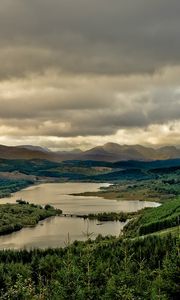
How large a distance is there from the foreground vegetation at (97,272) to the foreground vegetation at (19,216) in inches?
2311

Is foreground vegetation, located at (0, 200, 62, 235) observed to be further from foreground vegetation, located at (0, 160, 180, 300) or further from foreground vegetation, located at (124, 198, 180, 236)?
foreground vegetation, located at (124, 198, 180, 236)

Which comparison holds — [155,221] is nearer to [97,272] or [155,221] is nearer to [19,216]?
[19,216]

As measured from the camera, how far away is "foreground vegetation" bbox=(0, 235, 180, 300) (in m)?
42.6

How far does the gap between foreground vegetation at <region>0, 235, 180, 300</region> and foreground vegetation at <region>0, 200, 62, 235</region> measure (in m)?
58.7

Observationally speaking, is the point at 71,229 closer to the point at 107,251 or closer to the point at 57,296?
the point at 107,251

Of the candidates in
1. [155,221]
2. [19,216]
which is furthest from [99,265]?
[19,216]

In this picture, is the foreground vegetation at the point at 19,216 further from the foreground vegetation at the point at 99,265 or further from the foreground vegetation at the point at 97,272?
the foreground vegetation at the point at 97,272

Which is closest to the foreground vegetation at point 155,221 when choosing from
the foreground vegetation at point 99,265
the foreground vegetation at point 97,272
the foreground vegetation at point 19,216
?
the foreground vegetation at point 99,265

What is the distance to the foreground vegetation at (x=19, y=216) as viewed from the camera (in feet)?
503

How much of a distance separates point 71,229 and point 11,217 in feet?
111

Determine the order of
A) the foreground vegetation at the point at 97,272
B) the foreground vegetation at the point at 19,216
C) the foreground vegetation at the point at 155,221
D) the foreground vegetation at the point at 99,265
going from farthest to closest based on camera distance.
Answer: the foreground vegetation at the point at 19,216, the foreground vegetation at the point at 155,221, the foreground vegetation at the point at 99,265, the foreground vegetation at the point at 97,272

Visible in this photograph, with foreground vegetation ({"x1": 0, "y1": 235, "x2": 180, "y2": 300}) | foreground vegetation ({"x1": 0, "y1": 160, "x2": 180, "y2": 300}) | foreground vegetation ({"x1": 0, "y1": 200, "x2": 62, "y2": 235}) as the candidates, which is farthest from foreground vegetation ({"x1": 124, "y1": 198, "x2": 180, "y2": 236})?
foreground vegetation ({"x1": 0, "y1": 200, "x2": 62, "y2": 235})

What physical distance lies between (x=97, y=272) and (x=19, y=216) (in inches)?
4480

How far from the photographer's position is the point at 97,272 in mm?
65062
